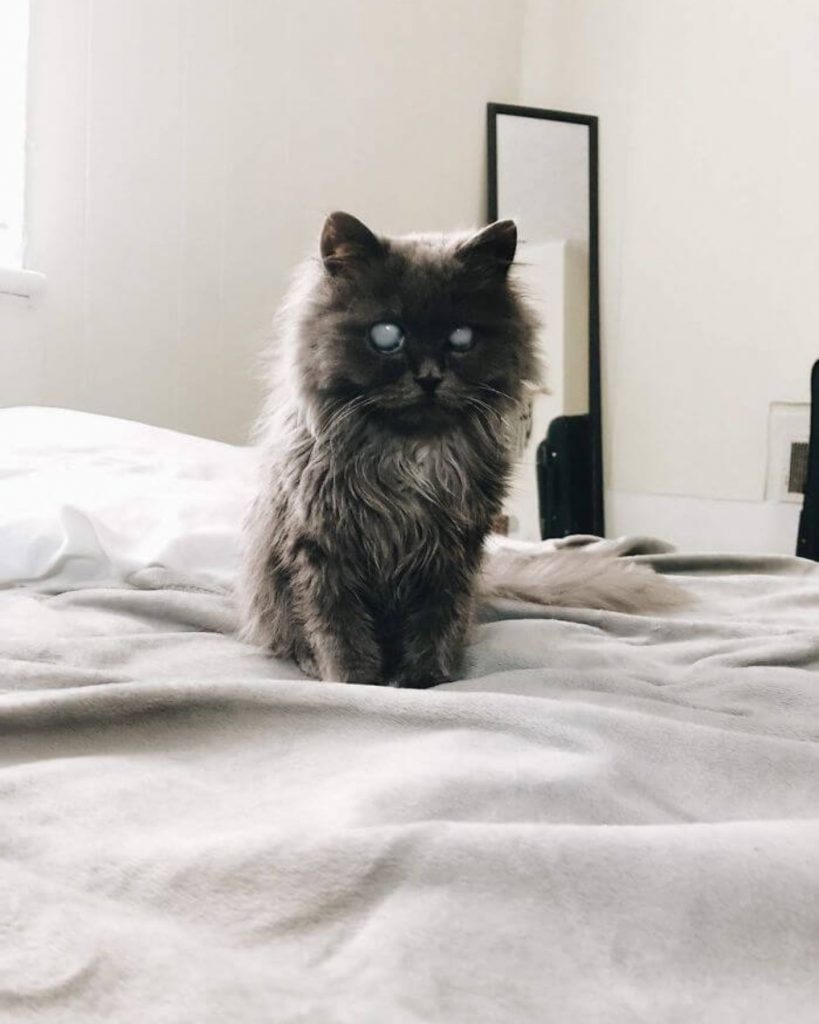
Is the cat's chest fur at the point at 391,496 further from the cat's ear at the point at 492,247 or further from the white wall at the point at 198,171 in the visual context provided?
the white wall at the point at 198,171

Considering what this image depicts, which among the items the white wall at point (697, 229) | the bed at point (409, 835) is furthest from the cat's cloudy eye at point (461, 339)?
the white wall at point (697, 229)

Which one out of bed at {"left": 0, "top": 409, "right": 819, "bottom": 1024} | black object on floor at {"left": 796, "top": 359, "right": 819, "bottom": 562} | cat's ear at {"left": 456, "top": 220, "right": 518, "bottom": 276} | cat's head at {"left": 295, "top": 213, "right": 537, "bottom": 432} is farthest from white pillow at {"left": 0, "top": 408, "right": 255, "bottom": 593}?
black object on floor at {"left": 796, "top": 359, "right": 819, "bottom": 562}

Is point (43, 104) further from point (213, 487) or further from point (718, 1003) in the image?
point (718, 1003)

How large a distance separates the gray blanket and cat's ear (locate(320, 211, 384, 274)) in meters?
0.49

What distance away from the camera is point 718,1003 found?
0.52m

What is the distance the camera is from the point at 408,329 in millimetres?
1128

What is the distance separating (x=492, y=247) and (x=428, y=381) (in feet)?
0.65

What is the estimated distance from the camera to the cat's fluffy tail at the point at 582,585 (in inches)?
59.2

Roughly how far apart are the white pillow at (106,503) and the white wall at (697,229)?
188 centimetres

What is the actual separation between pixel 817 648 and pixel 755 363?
7.04ft

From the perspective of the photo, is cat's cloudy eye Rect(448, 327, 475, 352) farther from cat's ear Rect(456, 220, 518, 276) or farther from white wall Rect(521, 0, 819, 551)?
white wall Rect(521, 0, 819, 551)

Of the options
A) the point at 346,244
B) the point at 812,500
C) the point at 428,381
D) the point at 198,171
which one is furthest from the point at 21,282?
the point at 812,500

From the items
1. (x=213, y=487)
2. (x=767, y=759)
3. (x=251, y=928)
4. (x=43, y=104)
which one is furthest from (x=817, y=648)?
(x=43, y=104)

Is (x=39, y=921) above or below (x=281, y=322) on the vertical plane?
below
